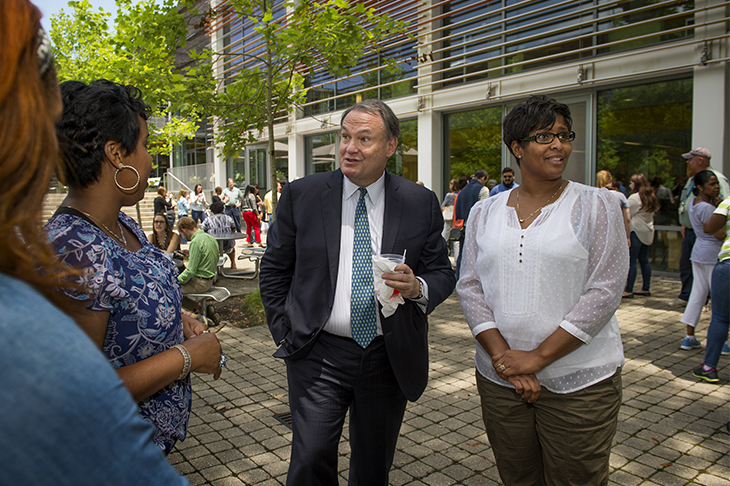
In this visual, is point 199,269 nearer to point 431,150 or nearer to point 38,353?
point 38,353

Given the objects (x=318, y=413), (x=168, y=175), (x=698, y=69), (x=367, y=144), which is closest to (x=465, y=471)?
(x=318, y=413)

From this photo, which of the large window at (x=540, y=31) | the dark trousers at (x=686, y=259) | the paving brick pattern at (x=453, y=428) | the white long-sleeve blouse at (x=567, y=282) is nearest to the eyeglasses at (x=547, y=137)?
the white long-sleeve blouse at (x=567, y=282)

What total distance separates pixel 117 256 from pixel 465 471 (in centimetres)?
266

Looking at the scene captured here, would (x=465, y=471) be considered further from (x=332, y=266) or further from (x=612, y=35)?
(x=612, y=35)

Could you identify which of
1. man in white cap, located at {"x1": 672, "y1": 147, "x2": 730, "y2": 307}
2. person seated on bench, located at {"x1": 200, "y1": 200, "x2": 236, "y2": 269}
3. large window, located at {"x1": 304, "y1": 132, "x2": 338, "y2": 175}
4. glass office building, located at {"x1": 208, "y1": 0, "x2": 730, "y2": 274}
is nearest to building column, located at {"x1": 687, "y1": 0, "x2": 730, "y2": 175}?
glass office building, located at {"x1": 208, "y1": 0, "x2": 730, "y2": 274}

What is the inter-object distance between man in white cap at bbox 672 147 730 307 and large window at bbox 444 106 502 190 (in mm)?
5272

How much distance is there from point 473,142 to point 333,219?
10.7 metres

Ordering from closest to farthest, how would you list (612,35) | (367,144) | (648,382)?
(367,144), (648,382), (612,35)

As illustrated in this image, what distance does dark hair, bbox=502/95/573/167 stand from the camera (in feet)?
7.54

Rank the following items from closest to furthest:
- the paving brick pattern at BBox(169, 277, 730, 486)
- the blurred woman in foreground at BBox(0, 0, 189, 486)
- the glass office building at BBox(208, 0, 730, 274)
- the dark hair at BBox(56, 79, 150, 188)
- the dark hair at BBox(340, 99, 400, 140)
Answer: the blurred woman in foreground at BBox(0, 0, 189, 486)
the dark hair at BBox(56, 79, 150, 188)
the dark hair at BBox(340, 99, 400, 140)
the paving brick pattern at BBox(169, 277, 730, 486)
the glass office building at BBox(208, 0, 730, 274)

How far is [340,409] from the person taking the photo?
234 centimetres

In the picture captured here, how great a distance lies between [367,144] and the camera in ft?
8.10

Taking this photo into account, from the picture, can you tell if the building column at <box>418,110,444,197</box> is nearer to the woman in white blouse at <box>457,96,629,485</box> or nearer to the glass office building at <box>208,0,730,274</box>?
the glass office building at <box>208,0,730,274</box>

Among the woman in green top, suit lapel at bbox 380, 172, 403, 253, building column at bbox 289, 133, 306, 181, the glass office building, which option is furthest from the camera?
building column at bbox 289, 133, 306, 181
